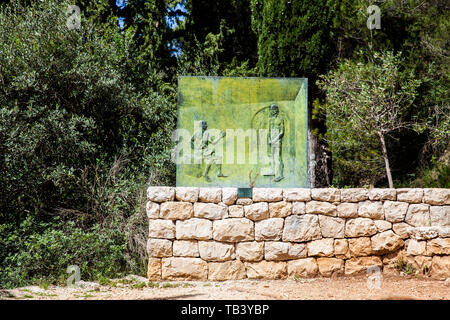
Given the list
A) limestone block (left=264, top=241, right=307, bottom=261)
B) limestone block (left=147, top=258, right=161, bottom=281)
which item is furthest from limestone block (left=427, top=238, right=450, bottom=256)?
limestone block (left=147, top=258, right=161, bottom=281)

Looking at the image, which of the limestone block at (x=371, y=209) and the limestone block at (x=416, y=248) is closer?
the limestone block at (x=416, y=248)

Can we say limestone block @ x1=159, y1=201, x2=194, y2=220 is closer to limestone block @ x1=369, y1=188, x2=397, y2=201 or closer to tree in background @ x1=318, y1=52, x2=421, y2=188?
limestone block @ x1=369, y1=188, x2=397, y2=201

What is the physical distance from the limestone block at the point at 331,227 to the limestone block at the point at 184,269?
1638mm

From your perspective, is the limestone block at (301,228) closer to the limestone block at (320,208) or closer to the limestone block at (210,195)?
the limestone block at (320,208)

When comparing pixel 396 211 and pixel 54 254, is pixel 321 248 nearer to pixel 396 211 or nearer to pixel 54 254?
pixel 396 211

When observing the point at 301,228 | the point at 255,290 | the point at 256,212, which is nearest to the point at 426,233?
the point at 301,228

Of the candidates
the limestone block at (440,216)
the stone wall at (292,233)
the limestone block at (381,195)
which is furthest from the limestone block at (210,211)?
the limestone block at (440,216)

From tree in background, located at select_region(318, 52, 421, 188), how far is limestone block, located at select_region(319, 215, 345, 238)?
2.22m

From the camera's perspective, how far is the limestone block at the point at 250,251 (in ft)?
18.5

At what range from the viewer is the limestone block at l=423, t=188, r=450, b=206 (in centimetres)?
573

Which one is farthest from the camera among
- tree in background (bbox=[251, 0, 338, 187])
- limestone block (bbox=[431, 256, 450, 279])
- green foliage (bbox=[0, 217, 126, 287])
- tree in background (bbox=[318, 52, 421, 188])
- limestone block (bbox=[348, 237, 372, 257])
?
tree in background (bbox=[251, 0, 338, 187])

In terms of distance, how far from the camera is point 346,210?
5.75 m

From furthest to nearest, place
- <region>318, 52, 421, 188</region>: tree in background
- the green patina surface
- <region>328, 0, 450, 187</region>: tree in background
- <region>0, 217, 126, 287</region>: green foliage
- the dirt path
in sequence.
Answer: <region>328, 0, 450, 187</region>: tree in background
<region>318, 52, 421, 188</region>: tree in background
the green patina surface
<region>0, 217, 126, 287</region>: green foliage
the dirt path

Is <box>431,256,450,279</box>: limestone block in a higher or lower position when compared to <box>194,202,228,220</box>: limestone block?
lower
